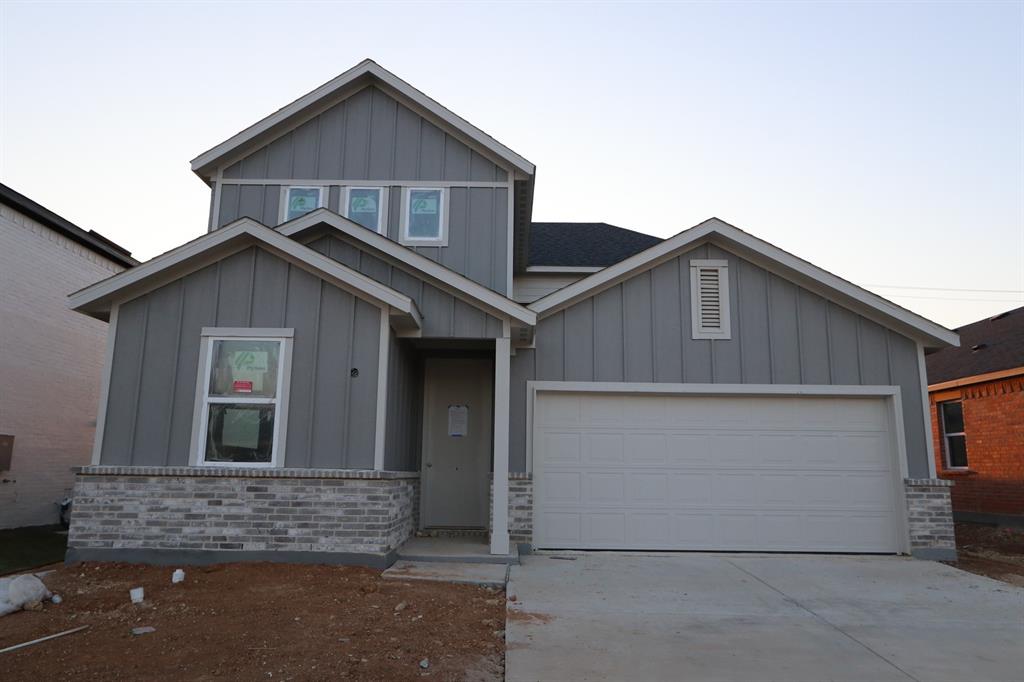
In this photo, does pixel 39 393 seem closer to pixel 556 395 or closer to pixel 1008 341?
pixel 556 395

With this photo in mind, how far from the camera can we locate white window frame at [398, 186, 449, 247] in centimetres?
1080

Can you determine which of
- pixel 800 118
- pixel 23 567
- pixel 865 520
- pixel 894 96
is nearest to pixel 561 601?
pixel 865 520

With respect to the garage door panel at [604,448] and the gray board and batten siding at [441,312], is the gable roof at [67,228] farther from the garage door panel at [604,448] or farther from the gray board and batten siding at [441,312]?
the garage door panel at [604,448]

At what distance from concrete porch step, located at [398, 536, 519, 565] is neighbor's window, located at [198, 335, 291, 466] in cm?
196

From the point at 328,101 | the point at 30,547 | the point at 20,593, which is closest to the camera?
the point at 20,593

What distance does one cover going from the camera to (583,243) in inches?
604

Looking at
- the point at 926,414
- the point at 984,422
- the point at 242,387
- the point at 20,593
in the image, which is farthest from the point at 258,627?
the point at 984,422

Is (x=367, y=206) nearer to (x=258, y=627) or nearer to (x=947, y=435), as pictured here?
(x=258, y=627)

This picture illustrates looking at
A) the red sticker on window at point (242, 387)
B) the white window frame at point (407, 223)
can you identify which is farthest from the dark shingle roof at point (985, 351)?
the red sticker on window at point (242, 387)

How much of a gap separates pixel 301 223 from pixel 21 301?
20.1ft

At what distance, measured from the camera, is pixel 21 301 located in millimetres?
11578

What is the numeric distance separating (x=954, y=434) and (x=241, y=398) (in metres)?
14.6

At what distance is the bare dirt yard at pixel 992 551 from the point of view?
8539mm

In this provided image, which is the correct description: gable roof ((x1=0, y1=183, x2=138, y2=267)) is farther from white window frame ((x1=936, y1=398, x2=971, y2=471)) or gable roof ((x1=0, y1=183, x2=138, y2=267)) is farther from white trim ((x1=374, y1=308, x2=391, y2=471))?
white window frame ((x1=936, y1=398, x2=971, y2=471))
